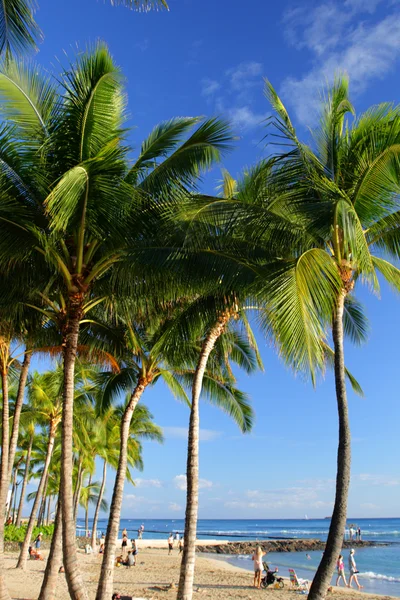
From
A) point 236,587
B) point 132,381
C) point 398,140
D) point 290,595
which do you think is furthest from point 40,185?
point 236,587

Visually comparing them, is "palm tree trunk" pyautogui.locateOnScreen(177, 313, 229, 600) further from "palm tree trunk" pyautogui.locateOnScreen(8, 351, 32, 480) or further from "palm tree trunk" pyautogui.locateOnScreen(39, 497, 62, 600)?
"palm tree trunk" pyautogui.locateOnScreen(8, 351, 32, 480)

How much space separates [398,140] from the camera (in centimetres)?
773

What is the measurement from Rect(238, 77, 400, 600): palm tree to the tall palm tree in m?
1.51

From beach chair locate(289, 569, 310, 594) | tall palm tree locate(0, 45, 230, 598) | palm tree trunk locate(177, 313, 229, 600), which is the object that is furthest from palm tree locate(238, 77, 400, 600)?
beach chair locate(289, 569, 310, 594)

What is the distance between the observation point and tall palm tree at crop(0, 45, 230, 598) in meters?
8.49

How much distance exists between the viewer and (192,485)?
34.2ft

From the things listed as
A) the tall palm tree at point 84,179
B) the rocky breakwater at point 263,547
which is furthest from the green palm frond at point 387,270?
the rocky breakwater at point 263,547

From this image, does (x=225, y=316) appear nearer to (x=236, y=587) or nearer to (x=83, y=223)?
(x=83, y=223)

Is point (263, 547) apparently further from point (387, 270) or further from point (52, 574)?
point (387, 270)

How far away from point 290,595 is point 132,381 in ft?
26.6

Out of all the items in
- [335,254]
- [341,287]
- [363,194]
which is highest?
[363,194]

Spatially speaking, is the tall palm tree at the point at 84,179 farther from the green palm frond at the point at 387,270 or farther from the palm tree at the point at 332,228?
the green palm frond at the point at 387,270

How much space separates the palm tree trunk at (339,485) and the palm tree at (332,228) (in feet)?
0.04

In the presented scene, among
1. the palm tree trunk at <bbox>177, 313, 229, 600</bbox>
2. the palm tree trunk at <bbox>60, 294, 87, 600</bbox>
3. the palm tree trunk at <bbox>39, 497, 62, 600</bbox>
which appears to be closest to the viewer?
the palm tree trunk at <bbox>60, 294, 87, 600</bbox>
